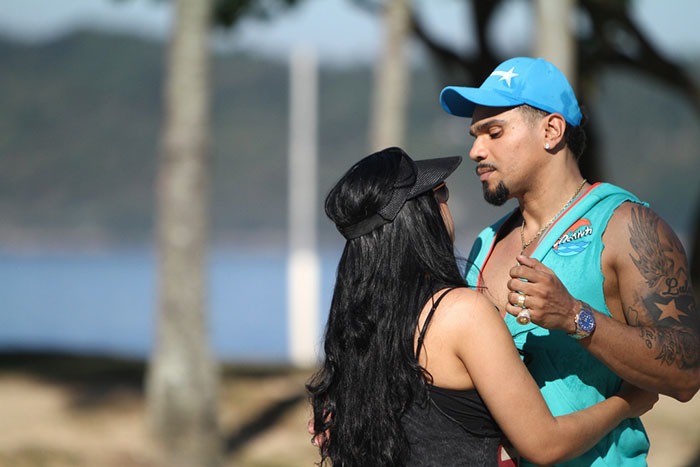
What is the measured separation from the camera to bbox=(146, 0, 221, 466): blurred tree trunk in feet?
27.7

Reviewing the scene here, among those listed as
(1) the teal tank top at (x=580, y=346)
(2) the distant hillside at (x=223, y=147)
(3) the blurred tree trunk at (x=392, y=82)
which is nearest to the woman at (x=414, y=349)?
(1) the teal tank top at (x=580, y=346)

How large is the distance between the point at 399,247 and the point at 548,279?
40cm

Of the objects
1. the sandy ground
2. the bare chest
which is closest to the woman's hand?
the bare chest

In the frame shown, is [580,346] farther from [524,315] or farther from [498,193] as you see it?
[498,193]

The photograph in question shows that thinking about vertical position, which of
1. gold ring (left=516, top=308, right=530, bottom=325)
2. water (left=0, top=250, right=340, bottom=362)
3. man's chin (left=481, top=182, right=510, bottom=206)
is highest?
water (left=0, top=250, right=340, bottom=362)

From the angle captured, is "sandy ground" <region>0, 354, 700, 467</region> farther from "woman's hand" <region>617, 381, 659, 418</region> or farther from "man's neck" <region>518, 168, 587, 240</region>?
"woman's hand" <region>617, 381, 659, 418</region>

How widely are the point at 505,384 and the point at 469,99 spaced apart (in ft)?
2.82

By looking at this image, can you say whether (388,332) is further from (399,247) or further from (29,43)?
(29,43)

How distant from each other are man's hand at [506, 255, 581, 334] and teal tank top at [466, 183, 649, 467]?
28cm

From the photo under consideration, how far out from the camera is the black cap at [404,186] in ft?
8.02

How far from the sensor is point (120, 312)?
4419 cm

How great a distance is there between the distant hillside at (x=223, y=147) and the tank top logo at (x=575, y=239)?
132 meters

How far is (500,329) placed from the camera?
2332 millimetres

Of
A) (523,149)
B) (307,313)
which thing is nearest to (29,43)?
(307,313)
